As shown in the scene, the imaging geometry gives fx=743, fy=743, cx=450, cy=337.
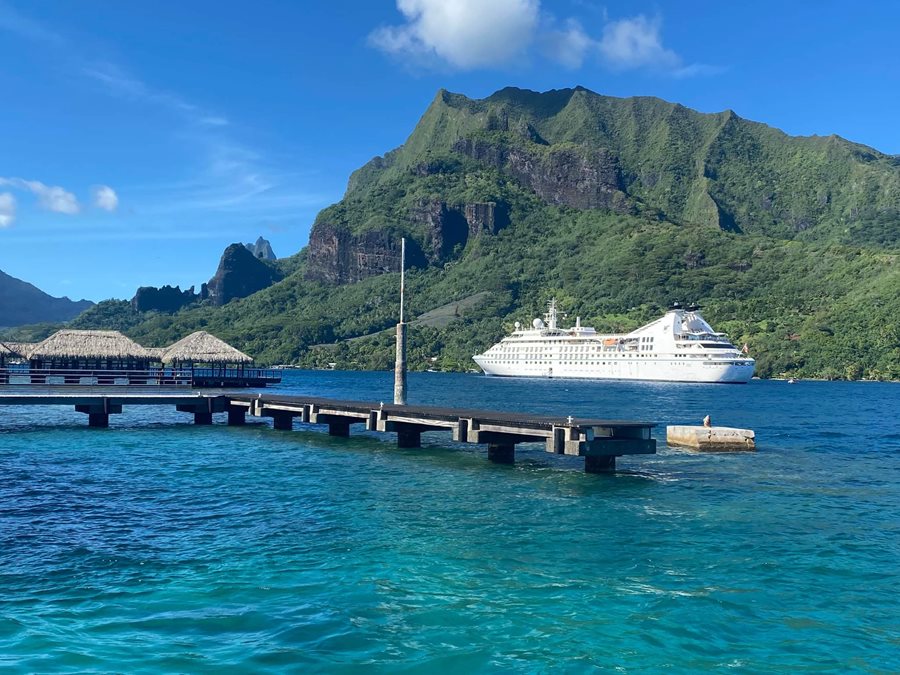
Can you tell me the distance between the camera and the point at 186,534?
69.1 ft

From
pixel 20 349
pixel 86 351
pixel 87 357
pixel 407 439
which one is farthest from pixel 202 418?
pixel 20 349

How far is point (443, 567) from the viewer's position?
17.7 metres

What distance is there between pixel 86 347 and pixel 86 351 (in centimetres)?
46

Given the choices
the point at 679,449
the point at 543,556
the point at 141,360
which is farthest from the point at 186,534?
the point at 141,360

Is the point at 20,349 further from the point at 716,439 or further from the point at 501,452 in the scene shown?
the point at 716,439

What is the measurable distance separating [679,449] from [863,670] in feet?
99.2

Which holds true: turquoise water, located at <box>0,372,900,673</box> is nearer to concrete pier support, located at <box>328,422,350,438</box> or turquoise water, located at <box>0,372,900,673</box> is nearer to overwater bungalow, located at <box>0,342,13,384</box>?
concrete pier support, located at <box>328,422,350,438</box>

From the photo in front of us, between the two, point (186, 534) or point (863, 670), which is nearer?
point (863, 670)

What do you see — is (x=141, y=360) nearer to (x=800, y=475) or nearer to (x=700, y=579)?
(x=800, y=475)

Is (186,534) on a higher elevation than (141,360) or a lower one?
lower

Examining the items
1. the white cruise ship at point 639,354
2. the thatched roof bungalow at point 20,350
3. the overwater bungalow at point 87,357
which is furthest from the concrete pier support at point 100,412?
the white cruise ship at point 639,354

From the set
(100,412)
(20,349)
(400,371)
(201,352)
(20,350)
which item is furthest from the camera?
(201,352)

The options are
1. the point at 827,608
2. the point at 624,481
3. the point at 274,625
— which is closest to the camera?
the point at 274,625

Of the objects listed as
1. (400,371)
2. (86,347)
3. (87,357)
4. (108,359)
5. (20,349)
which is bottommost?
(400,371)
